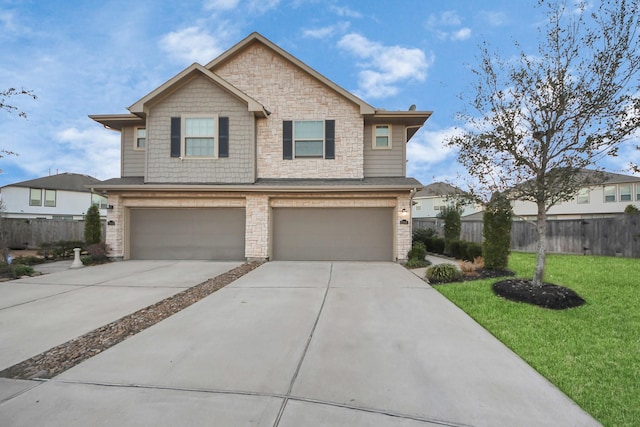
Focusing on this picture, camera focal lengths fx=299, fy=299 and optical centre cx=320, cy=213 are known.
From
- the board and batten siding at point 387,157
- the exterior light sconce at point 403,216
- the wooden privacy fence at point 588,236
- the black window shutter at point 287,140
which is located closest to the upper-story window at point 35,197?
the black window shutter at point 287,140

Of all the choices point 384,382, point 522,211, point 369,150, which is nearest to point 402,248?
point 369,150

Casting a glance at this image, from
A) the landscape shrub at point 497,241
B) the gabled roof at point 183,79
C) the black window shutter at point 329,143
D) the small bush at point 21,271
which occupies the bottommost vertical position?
the small bush at point 21,271

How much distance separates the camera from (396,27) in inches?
480

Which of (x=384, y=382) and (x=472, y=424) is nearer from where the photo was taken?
(x=472, y=424)

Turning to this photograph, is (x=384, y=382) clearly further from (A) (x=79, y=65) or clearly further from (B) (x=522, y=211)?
(B) (x=522, y=211)

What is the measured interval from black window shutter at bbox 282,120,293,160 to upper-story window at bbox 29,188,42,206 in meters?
27.1

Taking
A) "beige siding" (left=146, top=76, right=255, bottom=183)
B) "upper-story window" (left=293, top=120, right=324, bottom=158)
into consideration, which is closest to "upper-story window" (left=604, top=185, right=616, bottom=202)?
"upper-story window" (left=293, top=120, right=324, bottom=158)

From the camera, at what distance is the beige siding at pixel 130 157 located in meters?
12.2

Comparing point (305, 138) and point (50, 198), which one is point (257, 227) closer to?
point (305, 138)

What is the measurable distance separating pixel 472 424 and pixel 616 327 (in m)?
3.96

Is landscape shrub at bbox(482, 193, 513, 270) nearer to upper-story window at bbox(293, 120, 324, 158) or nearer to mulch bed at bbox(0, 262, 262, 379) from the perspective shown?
upper-story window at bbox(293, 120, 324, 158)

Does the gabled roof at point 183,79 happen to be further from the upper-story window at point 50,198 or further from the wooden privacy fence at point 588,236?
the upper-story window at point 50,198

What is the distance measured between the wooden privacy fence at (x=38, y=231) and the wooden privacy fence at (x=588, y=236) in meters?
21.4

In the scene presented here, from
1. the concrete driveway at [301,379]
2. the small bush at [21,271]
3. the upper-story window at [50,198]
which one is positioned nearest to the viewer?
the concrete driveway at [301,379]
